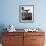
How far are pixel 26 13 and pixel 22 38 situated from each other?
0.92 meters

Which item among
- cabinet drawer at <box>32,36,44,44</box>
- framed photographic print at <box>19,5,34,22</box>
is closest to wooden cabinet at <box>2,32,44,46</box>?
cabinet drawer at <box>32,36,44,44</box>

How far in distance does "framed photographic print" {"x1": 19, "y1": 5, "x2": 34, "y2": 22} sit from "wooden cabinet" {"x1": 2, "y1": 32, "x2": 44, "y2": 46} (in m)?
0.65

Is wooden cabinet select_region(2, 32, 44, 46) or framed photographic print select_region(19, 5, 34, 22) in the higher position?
framed photographic print select_region(19, 5, 34, 22)

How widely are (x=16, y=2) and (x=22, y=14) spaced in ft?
1.46

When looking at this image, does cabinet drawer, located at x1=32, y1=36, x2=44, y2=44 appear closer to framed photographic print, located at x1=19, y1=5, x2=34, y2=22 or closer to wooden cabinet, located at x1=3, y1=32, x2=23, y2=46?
wooden cabinet, located at x1=3, y1=32, x2=23, y2=46

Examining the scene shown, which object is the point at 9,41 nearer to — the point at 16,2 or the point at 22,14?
the point at 22,14

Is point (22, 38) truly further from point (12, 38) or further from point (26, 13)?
point (26, 13)

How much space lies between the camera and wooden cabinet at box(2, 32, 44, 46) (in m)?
3.70

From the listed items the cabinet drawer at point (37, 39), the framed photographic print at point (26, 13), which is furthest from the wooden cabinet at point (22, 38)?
the framed photographic print at point (26, 13)

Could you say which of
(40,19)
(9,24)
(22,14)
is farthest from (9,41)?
(40,19)

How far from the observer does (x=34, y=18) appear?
4195 millimetres

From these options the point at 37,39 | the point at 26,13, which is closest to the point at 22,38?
the point at 37,39

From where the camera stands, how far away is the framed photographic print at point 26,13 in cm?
415

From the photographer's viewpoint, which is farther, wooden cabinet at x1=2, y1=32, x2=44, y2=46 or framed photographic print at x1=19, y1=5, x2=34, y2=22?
framed photographic print at x1=19, y1=5, x2=34, y2=22
